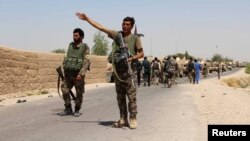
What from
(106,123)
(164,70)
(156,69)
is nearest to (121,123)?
(106,123)

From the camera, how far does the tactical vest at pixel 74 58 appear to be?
1063 cm

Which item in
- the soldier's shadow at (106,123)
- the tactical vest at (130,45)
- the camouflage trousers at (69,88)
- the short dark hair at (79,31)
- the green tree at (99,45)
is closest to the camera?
the tactical vest at (130,45)

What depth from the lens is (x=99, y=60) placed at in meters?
33.1

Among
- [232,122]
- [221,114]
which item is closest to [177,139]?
[232,122]

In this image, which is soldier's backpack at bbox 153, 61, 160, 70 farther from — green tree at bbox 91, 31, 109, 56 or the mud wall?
green tree at bbox 91, 31, 109, 56

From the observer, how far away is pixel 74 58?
1066cm

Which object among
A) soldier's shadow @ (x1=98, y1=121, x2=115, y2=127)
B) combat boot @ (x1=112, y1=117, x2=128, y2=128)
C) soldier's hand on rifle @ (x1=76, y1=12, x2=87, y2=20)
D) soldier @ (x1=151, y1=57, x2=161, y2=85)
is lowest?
soldier @ (x1=151, y1=57, x2=161, y2=85)

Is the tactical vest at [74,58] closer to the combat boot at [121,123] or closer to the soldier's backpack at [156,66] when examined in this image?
the combat boot at [121,123]

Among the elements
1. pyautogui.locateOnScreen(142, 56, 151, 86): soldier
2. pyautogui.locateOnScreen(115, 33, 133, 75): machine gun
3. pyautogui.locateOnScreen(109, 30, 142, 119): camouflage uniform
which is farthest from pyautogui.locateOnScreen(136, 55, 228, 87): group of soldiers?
pyautogui.locateOnScreen(115, 33, 133, 75): machine gun

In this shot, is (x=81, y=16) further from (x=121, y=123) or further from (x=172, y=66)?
(x=172, y=66)

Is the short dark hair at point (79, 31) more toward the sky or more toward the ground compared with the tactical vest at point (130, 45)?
more toward the sky

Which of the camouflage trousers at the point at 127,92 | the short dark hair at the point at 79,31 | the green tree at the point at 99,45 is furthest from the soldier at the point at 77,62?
the green tree at the point at 99,45

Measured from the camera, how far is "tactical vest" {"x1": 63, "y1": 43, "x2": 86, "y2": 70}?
1063 cm

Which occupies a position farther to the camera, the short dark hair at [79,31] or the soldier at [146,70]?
the soldier at [146,70]
